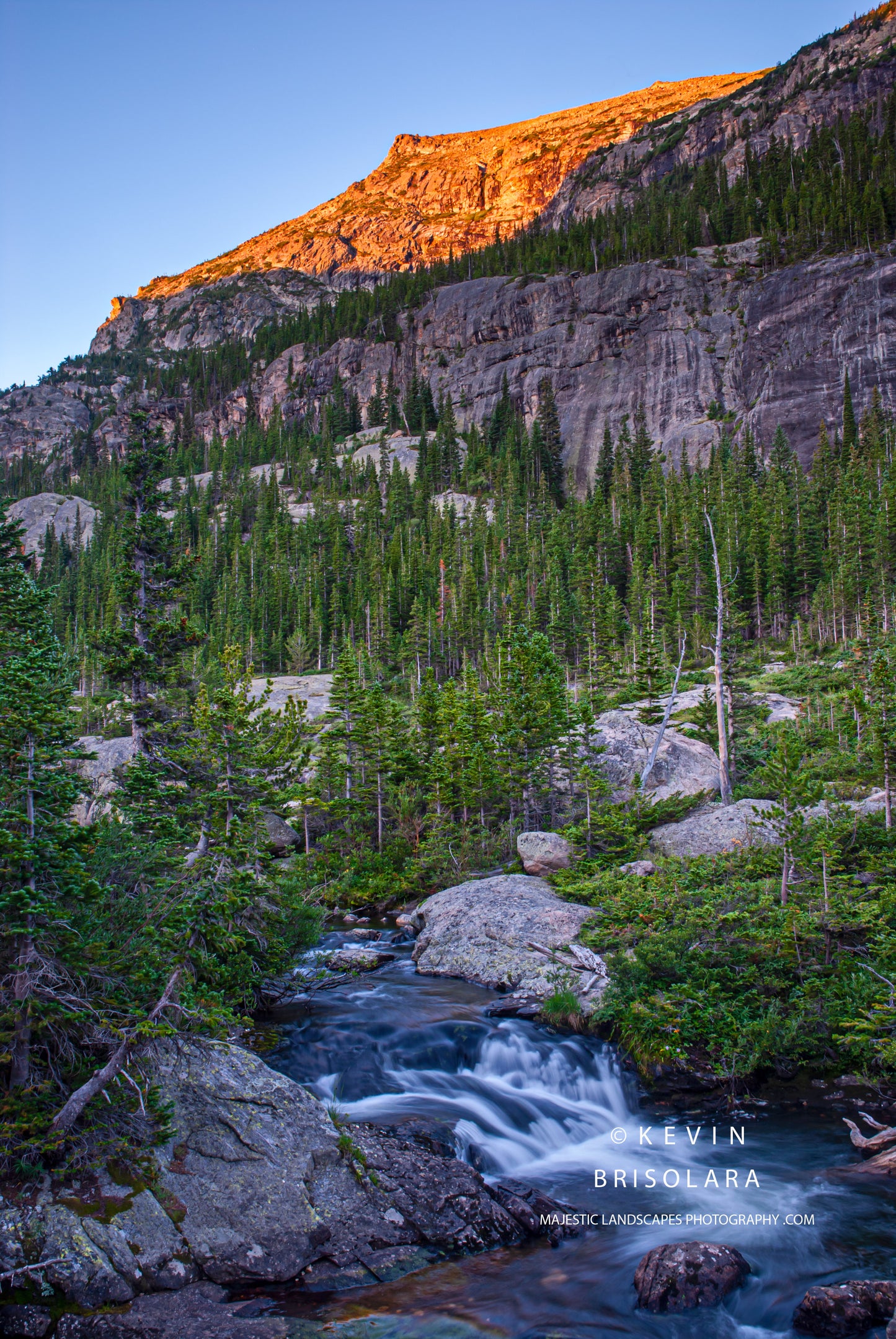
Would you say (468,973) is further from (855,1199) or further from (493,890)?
(855,1199)

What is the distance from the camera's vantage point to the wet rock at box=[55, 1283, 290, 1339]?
6.83 meters

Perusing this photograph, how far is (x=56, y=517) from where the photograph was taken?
15250cm

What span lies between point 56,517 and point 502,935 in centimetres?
16237

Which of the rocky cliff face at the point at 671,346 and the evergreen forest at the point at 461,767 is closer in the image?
the evergreen forest at the point at 461,767

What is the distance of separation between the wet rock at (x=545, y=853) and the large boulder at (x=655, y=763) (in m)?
3.30

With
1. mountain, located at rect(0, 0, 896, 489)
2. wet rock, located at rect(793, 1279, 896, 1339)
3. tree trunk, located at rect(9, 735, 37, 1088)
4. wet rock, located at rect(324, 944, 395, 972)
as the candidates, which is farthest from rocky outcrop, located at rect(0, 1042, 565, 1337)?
mountain, located at rect(0, 0, 896, 489)

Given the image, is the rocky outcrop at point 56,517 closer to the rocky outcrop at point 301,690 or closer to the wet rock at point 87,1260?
the rocky outcrop at point 301,690

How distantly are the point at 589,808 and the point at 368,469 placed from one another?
357ft

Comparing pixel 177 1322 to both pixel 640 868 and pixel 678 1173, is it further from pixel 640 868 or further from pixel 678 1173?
pixel 640 868

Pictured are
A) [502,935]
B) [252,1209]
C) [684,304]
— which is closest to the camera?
[252,1209]

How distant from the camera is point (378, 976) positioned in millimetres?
19172

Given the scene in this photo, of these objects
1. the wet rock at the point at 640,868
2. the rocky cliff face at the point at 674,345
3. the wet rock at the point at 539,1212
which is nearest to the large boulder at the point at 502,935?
the wet rock at the point at 640,868

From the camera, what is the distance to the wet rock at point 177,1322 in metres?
6.83

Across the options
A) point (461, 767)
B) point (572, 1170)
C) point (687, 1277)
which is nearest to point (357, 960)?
point (572, 1170)
